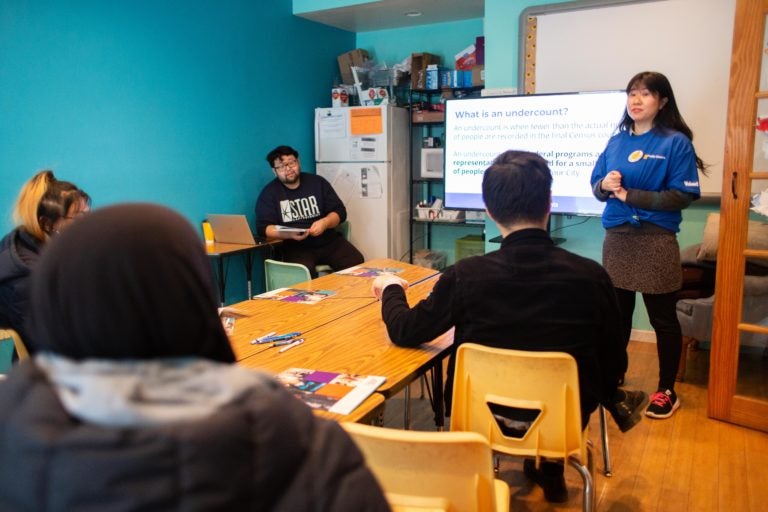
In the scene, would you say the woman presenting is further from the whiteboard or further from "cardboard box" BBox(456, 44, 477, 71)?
"cardboard box" BBox(456, 44, 477, 71)

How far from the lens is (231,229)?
13.6 feet

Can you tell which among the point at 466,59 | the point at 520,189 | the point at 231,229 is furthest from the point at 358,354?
the point at 466,59

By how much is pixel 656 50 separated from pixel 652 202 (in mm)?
1408

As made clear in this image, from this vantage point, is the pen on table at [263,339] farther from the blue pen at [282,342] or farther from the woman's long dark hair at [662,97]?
the woman's long dark hair at [662,97]

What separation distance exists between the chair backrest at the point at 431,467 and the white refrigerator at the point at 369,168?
393 cm

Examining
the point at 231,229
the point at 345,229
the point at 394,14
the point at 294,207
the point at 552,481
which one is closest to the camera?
the point at 552,481

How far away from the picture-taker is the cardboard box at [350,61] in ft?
17.5

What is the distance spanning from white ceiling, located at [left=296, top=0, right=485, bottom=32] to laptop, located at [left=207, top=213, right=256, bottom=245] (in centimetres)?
189

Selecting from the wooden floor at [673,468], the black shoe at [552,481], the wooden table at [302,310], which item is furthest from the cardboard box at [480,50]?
the black shoe at [552,481]

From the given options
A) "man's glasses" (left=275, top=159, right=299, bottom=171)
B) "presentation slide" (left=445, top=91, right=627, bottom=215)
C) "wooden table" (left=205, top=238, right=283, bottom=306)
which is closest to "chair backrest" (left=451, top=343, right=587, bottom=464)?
"presentation slide" (left=445, top=91, right=627, bottom=215)

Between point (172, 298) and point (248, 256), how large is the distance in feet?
12.4

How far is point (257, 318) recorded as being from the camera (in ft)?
7.19

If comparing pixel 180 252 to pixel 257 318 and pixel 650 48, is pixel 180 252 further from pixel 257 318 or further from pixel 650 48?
pixel 650 48

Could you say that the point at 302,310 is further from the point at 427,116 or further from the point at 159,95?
the point at 427,116
